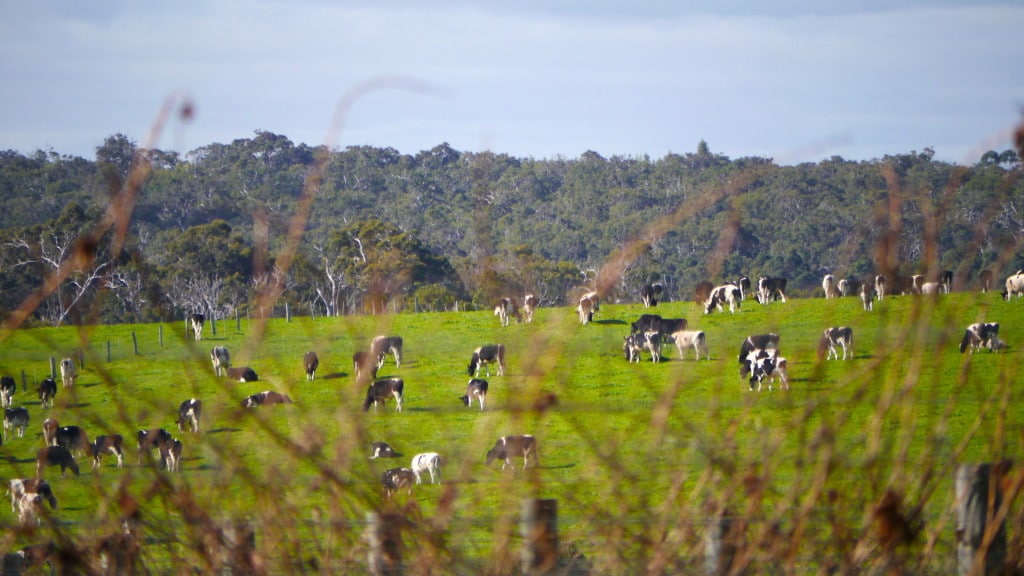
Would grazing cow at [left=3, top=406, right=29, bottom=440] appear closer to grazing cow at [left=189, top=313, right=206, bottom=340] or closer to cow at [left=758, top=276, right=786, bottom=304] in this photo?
grazing cow at [left=189, top=313, right=206, bottom=340]

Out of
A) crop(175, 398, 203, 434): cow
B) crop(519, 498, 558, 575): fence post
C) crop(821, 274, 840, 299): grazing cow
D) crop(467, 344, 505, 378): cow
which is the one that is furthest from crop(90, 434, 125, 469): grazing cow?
crop(467, 344, 505, 378): cow

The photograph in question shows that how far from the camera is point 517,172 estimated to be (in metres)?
78.4

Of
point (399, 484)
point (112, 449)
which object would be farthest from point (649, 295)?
point (399, 484)

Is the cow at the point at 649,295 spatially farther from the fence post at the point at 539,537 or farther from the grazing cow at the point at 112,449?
the fence post at the point at 539,537

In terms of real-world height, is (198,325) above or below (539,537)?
above

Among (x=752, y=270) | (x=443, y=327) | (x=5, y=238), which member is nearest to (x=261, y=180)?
(x=5, y=238)

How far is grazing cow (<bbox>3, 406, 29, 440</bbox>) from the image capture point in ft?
73.8

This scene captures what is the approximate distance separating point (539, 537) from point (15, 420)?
76.8 ft

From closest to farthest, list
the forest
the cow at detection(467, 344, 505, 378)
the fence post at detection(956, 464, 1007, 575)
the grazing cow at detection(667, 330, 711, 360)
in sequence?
1. the fence post at detection(956, 464, 1007, 575)
2. the grazing cow at detection(667, 330, 711, 360)
3. the cow at detection(467, 344, 505, 378)
4. the forest

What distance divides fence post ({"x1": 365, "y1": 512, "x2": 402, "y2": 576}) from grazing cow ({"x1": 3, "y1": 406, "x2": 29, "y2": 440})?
22645 millimetres

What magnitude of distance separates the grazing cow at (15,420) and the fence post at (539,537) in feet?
74.6

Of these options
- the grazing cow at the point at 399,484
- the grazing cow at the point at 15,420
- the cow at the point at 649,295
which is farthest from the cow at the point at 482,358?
the grazing cow at the point at 399,484

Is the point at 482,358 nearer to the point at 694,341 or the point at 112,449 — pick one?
the point at 694,341

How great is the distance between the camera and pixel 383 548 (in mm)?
2289
